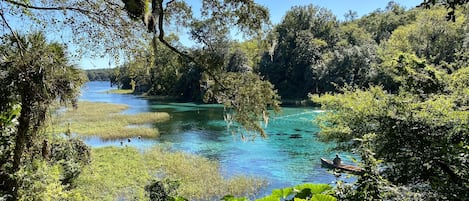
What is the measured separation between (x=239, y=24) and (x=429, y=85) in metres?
9.80

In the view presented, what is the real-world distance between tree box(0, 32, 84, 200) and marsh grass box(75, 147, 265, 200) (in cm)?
385

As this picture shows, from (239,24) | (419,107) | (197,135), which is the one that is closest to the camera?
(239,24)

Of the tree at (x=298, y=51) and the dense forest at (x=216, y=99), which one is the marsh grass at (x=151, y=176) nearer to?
the dense forest at (x=216, y=99)

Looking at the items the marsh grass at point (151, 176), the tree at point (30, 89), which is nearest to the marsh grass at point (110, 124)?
the marsh grass at point (151, 176)

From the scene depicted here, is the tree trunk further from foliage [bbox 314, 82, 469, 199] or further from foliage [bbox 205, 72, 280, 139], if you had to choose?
foliage [bbox 314, 82, 469, 199]

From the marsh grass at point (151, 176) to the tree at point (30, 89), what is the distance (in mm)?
3848

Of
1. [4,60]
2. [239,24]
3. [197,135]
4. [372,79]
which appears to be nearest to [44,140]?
[4,60]

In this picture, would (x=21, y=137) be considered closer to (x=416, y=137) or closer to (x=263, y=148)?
(x=416, y=137)

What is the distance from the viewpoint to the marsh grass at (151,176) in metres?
12.9

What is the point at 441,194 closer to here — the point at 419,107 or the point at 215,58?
the point at 215,58

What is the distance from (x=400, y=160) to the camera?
21.8 ft


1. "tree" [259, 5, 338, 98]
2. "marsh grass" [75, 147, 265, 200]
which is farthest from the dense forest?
"tree" [259, 5, 338, 98]

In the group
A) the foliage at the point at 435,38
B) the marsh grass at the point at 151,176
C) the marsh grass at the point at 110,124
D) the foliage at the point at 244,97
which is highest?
the foliage at the point at 435,38

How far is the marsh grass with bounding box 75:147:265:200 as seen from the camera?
12.9m
